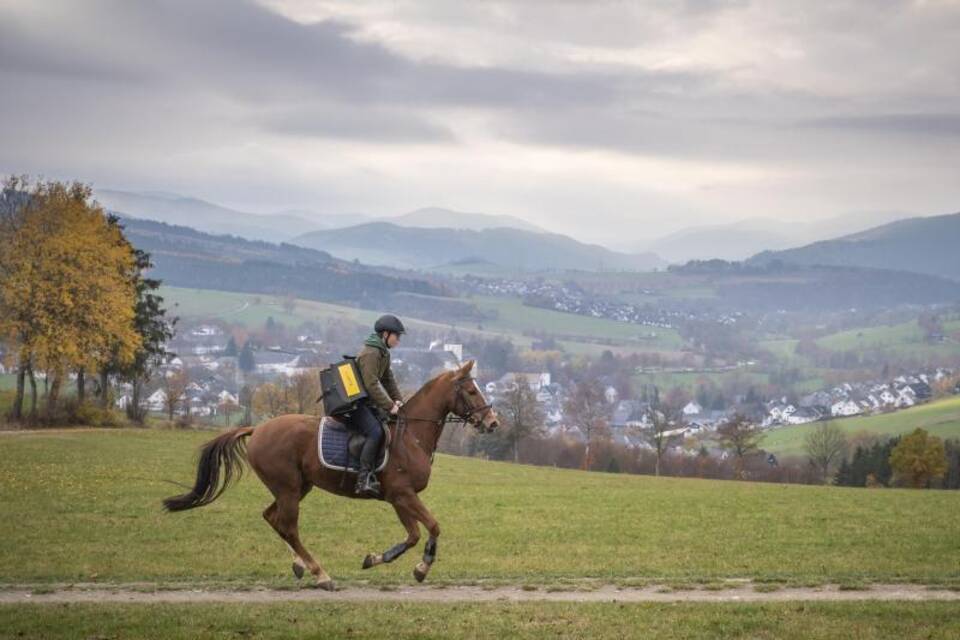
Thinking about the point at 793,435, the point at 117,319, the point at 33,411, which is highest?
the point at 117,319

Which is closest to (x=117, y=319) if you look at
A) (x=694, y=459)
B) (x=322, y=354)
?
(x=694, y=459)

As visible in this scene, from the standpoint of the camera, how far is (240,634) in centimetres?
1391

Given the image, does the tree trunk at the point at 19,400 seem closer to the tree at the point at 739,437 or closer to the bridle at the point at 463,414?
the bridle at the point at 463,414

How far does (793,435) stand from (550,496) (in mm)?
120304

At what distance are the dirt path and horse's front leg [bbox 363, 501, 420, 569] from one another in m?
0.56

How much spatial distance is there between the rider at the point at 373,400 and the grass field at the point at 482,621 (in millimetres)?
2542

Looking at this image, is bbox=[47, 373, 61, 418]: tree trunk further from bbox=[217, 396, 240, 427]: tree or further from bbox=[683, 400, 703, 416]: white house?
bbox=[683, 400, 703, 416]: white house

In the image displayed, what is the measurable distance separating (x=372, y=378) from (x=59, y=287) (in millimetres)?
49127

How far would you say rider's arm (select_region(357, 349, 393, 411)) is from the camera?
1817 cm

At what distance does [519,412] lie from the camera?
297ft

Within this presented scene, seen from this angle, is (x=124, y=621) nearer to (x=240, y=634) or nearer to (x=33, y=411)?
(x=240, y=634)

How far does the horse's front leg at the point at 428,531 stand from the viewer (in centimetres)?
1780

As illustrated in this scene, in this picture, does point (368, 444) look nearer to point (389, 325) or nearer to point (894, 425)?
point (389, 325)

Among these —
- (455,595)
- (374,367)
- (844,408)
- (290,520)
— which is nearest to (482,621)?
(455,595)
